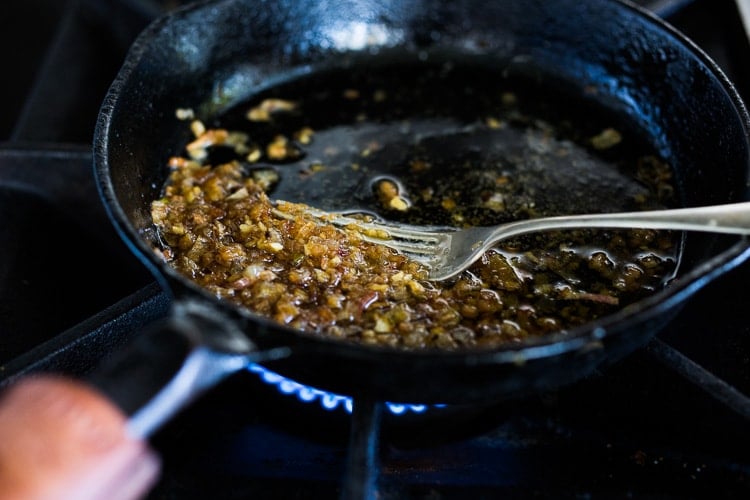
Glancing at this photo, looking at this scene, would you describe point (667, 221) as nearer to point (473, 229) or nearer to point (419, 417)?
point (473, 229)

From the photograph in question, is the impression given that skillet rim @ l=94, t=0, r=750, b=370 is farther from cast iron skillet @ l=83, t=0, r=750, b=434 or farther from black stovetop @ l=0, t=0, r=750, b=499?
black stovetop @ l=0, t=0, r=750, b=499

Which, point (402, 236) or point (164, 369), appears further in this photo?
point (402, 236)

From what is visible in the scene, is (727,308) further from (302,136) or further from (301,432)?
(302,136)

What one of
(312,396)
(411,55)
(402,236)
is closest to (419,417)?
(312,396)

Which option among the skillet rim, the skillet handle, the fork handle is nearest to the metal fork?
the fork handle

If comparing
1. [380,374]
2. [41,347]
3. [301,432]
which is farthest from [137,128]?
[380,374]
